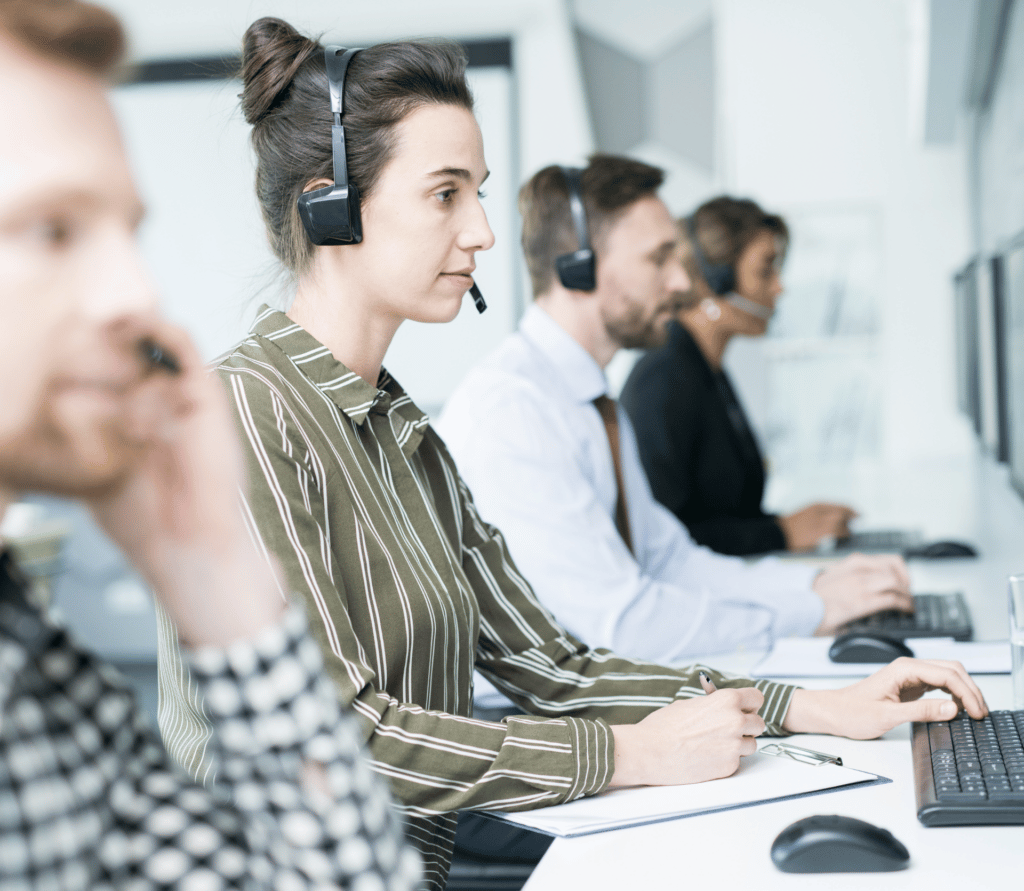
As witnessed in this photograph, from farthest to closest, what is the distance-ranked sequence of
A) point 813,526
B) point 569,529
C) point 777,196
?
point 777,196 → point 813,526 → point 569,529

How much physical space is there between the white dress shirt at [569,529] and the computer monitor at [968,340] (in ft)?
5.48

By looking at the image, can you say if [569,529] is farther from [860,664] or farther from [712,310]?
[712,310]

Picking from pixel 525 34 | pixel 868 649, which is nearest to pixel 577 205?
pixel 868 649

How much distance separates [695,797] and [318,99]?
71 centimetres

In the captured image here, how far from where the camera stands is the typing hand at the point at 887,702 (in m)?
0.96

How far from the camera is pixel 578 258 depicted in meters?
1.69

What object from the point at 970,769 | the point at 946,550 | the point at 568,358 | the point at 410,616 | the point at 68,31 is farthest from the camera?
the point at 946,550

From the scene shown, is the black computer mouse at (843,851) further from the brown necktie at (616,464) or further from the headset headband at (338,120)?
the brown necktie at (616,464)

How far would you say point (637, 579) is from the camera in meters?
1.40

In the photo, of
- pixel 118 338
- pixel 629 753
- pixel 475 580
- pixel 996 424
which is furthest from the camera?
pixel 996 424

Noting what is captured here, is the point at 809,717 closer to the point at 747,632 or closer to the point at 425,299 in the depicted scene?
the point at 747,632

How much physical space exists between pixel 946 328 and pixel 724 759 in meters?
3.46

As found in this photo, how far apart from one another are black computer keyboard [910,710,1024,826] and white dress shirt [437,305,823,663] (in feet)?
1.53

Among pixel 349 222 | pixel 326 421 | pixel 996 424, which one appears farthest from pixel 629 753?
pixel 996 424
